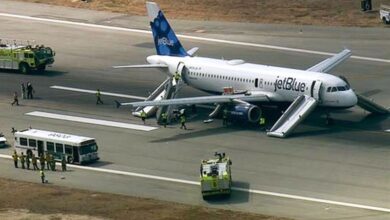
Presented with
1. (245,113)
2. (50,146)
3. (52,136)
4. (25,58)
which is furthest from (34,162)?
(25,58)

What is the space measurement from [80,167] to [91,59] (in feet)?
152

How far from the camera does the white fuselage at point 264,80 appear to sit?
4390 inches

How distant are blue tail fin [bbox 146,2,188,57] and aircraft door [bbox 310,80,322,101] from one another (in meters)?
18.5

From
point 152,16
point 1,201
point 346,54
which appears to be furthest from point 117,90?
point 1,201

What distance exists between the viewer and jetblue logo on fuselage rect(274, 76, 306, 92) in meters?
112

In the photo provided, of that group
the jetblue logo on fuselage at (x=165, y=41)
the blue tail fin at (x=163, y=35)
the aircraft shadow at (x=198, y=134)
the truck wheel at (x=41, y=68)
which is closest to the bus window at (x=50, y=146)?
the aircraft shadow at (x=198, y=134)

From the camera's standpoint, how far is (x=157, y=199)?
92.2 metres

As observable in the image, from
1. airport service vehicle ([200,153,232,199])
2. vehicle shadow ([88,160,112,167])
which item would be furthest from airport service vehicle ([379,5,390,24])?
airport service vehicle ([200,153,232,199])

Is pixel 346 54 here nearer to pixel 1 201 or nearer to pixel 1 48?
pixel 1 48

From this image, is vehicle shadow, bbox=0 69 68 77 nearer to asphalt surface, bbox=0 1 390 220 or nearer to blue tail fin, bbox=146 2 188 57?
asphalt surface, bbox=0 1 390 220

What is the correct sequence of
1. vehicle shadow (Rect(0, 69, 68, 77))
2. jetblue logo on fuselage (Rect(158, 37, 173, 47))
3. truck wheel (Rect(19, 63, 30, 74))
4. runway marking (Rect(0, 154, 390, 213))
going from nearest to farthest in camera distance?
runway marking (Rect(0, 154, 390, 213)), jetblue logo on fuselage (Rect(158, 37, 173, 47)), truck wheel (Rect(19, 63, 30, 74)), vehicle shadow (Rect(0, 69, 68, 77))

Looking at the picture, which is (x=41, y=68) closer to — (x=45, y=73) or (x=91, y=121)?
(x=45, y=73)

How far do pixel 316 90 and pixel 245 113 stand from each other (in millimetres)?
7233

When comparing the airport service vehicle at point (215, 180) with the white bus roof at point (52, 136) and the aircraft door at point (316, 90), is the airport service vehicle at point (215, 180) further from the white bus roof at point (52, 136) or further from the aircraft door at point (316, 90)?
the aircraft door at point (316, 90)
